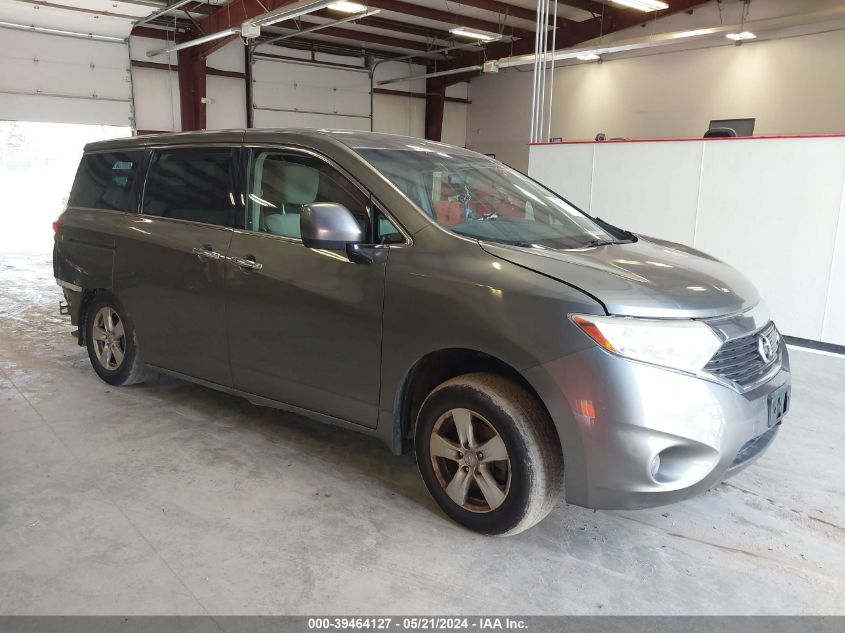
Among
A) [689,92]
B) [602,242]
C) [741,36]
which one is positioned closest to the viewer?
[602,242]

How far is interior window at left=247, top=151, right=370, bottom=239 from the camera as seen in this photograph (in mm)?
2812

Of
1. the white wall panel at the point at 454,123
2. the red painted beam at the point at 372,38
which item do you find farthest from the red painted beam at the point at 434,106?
the red painted beam at the point at 372,38

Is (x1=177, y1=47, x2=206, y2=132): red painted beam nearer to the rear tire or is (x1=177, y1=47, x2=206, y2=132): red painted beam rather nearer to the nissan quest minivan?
the rear tire

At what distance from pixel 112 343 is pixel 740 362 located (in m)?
3.54

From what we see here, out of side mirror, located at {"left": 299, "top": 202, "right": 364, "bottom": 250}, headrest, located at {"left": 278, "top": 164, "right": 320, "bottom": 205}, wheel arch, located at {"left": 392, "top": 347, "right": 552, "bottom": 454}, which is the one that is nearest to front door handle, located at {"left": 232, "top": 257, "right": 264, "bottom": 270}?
headrest, located at {"left": 278, "top": 164, "right": 320, "bottom": 205}

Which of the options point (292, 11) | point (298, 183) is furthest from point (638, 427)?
point (292, 11)

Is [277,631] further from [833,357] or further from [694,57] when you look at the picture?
[694,57]

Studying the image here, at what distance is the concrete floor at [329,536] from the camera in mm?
2135

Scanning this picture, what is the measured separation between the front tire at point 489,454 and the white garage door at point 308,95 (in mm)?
14039

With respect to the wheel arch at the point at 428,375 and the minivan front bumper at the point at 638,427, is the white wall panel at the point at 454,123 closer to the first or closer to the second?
the wheel arch at the point at 428,375

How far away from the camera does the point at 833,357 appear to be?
5332 millimetres

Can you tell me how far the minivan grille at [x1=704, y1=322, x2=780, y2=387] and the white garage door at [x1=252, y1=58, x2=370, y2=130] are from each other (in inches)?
566

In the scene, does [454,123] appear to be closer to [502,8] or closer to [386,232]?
[502,8]

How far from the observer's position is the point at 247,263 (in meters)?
3.02
